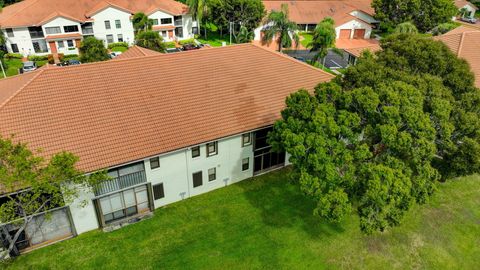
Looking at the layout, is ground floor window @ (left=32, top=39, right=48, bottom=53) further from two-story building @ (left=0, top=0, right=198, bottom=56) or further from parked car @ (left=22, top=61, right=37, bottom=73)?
parked car @ (left=22, top=61, right=37, bottom=73)

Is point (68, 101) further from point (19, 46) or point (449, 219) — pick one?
point (19, 46)

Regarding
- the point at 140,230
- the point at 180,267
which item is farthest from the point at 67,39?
the point at 180,267

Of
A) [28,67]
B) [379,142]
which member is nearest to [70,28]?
[28,67]

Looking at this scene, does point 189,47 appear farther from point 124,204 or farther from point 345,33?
point 124,204

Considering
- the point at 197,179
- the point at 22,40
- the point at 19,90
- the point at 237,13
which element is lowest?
the point at 197,179

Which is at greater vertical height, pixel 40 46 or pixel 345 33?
pixel 345 33

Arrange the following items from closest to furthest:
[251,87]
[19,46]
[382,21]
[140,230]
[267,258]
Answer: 1. [267,258]
2. [140,230]
3. [251,87]
4. [19,46]
5. [382,21]

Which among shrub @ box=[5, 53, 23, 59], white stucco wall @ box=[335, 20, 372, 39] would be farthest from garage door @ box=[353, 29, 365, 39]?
shrub @ box=[5, 53, 23, 59]
